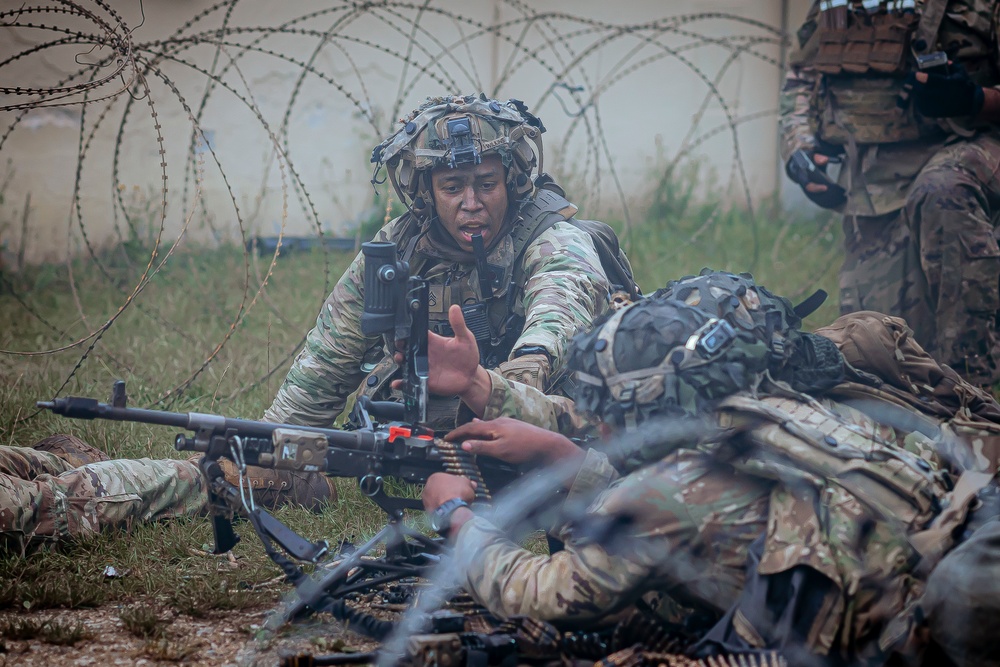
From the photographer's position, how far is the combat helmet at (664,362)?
2.93 m

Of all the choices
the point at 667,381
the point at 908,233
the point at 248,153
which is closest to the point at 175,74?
Result: the point at 248,153

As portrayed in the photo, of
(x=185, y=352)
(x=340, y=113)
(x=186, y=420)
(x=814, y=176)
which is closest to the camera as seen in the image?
(x=186, y=420)

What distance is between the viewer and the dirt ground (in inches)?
133

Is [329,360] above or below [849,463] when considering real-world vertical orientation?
below

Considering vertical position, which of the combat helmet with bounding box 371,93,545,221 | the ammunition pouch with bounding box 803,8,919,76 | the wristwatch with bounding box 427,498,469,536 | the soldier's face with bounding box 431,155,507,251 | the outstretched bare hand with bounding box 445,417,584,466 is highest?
the ammunition pouch with bounding box 803,8,919,76

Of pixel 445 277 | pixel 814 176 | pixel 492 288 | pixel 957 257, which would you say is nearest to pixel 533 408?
pixel 492 288

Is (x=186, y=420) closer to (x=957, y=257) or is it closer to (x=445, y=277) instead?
(x=445, y=277)

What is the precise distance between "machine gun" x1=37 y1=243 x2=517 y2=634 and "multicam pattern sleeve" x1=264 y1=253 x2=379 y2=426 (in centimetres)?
119

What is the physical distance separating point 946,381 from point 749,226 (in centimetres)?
673

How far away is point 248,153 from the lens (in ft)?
31.2

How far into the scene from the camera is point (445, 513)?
334 centimetres

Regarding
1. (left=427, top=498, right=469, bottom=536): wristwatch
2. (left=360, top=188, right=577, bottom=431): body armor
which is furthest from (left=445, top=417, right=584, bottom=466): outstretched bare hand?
(left=360, top=188, right=577, bottom=431): body armor

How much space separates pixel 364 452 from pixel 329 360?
58.3 inches

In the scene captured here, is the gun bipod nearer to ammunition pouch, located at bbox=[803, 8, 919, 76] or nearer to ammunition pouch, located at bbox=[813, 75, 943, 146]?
ammunition pouch, located at bbox=[813, 75, 943, 146]
